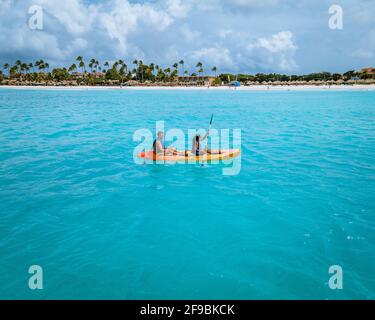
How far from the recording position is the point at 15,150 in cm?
1606

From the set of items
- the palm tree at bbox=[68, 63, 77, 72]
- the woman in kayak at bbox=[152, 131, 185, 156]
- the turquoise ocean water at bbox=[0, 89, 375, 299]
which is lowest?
the turquoise ocean water at bbox=[0, 89, 375, 299]

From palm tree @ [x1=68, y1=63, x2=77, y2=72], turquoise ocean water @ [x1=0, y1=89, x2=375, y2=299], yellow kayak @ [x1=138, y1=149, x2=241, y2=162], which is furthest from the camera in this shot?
palm tree @ [x1=68, y1=63, x2=77, y2=72]

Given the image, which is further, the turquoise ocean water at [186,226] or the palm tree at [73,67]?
the palm tree at [73,67]

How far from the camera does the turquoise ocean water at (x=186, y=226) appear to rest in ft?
19.6

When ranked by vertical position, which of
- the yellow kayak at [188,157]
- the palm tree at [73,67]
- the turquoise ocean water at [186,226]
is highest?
the palm tree at [73,67]

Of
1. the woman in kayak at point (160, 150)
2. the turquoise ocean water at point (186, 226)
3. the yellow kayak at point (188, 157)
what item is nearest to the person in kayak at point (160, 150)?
the woman in kayak at point (160, 150)

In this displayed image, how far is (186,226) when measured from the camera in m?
8.26

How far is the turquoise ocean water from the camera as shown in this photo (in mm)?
5961

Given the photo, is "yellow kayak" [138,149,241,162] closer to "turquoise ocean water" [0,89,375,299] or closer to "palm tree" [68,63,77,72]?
"turquoise ocean water" [0,89,375,299]

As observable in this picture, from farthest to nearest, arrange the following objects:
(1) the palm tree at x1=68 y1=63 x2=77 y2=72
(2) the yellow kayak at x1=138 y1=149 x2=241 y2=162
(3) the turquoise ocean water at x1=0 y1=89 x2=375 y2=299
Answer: (1) the palm tree at x1=68 y1=63 x2=77 y2=72 < (2) the yellow kayak at x1=138 y1=149 x2=241 y2=162 < (3) the turquoise ocean water at x1=0 y1=89 x2=375 y2=299

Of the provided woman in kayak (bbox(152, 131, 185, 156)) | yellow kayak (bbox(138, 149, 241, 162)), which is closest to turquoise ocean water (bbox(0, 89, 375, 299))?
yellow kayak (bbox(138, 149, 241, 162))

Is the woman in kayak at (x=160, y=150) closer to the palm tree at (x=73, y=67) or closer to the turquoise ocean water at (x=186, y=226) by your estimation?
the turquoise ocean water at (x=186, y=226)

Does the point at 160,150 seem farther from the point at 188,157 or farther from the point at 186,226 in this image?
the point at 186,226

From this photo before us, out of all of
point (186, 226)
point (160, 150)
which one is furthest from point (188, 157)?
point (186, 226)
